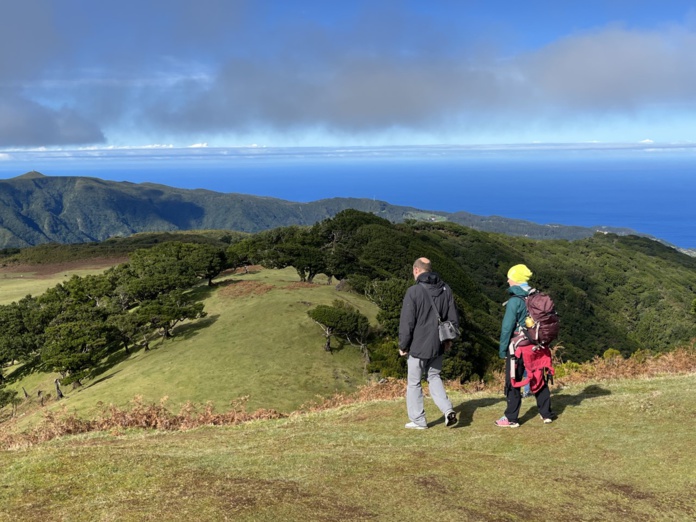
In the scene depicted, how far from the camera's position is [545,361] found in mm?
9109

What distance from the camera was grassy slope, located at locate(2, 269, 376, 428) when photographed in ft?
98.0

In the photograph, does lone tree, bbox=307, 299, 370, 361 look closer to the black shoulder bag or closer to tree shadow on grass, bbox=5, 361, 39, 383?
the black shoulder bag

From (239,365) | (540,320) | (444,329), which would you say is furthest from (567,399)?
(239,365)

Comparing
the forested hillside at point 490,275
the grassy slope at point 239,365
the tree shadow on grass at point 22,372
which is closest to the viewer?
the grassy slope at point 239,365

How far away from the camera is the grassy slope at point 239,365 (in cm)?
2986

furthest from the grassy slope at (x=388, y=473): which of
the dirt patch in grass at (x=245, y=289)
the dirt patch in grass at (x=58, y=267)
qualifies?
the dirt patch in grass at (x=58, y=267)

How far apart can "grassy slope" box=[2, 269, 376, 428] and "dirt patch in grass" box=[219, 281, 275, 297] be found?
1.14 meters

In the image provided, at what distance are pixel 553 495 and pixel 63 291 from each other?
6210 centimetres

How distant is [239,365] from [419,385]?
1019 inches

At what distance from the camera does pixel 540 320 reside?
8.84m

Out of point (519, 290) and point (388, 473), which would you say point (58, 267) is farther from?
point (388, 473)

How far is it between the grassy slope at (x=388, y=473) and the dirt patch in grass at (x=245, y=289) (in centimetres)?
3849

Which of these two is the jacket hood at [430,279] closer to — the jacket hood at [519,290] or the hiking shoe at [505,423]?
the jacket hood at [519,290]

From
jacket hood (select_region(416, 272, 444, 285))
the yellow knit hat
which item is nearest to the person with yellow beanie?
the yellow knit hat
